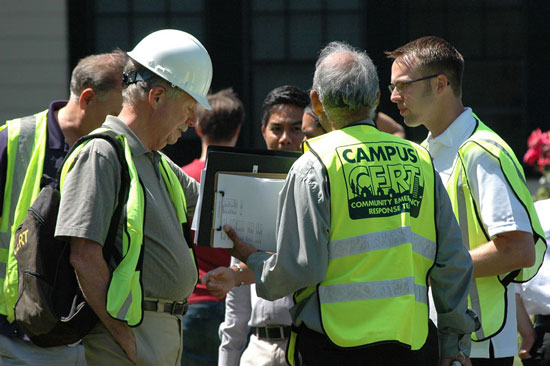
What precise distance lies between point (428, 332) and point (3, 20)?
7.76m

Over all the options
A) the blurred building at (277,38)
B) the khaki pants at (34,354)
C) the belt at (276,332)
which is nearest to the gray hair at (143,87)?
the khaki pants at (34,354)

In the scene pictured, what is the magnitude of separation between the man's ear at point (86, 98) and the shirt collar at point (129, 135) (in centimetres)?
54

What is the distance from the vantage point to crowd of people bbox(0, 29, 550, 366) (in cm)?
292

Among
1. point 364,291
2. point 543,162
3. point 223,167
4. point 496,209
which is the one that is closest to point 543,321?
point 496,209

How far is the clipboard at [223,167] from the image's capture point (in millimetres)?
3178

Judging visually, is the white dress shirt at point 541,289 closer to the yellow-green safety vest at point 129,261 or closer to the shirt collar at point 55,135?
the yellow-green safety vest at point 129,261

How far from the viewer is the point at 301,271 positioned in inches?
116

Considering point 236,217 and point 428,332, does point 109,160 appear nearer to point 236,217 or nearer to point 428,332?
point 236,217

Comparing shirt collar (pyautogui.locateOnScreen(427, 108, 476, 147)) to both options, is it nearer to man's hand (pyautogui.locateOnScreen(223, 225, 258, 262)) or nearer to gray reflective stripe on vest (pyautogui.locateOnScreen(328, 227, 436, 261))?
gray reflective stripe on vest (pyautogui.locateOnScreen(328, 227, 436, 261))

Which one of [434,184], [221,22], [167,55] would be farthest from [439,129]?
[221,22]

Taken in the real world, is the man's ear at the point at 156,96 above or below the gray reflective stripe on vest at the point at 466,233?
above

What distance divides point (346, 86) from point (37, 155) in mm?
1342

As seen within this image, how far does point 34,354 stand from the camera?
341 cm

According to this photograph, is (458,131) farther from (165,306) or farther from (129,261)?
(129,261)
